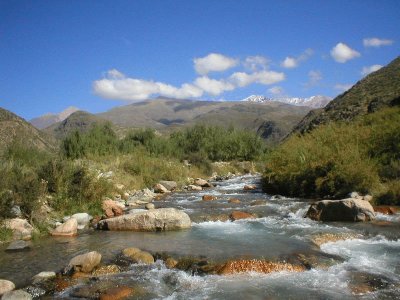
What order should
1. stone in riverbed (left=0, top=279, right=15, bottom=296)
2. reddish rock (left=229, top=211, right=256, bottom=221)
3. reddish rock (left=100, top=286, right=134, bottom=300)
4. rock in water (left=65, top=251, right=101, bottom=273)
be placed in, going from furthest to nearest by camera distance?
reddish rock (left=229, top=211, right=256, bottom=221), rock in water (left=65, top=251, right=101, bottom=273), stone in riverbed (left=0, top=279, right=15, bottom=296), reddish rock (left=100, top=286, right=134, bottom=300)

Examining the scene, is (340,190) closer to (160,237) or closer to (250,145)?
(160,237)

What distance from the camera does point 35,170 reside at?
15.3m

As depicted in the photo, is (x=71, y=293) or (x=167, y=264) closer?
(x=71, y=293)

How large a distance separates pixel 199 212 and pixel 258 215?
8.15 feet

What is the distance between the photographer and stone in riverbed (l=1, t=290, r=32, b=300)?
7031 mm

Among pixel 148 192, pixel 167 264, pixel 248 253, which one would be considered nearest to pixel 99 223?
pixel 167 264

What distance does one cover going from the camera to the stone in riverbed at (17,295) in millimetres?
7031

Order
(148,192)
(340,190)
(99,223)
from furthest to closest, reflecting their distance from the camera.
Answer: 1. (148,192)
2. (340,190)
3. (99,223)

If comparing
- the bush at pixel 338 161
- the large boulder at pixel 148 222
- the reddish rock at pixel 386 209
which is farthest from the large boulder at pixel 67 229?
the bush at pixel 338 161

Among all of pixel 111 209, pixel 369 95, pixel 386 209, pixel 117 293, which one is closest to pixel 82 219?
pixel 111 209

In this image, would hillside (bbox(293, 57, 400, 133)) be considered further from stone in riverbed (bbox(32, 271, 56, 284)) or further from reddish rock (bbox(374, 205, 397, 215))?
stone in riverbed (bbox(32, 271, 56, 284))

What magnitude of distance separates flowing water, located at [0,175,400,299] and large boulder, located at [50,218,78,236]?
49cm

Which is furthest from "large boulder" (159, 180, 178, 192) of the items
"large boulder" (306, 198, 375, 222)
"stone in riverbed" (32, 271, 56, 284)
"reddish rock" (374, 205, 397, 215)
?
"stone in riverbed" (32, 271, 56, 284)

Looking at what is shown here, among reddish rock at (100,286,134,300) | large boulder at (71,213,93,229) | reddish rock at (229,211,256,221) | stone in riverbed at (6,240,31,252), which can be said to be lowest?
reddish rock at (100,286,134,300)
